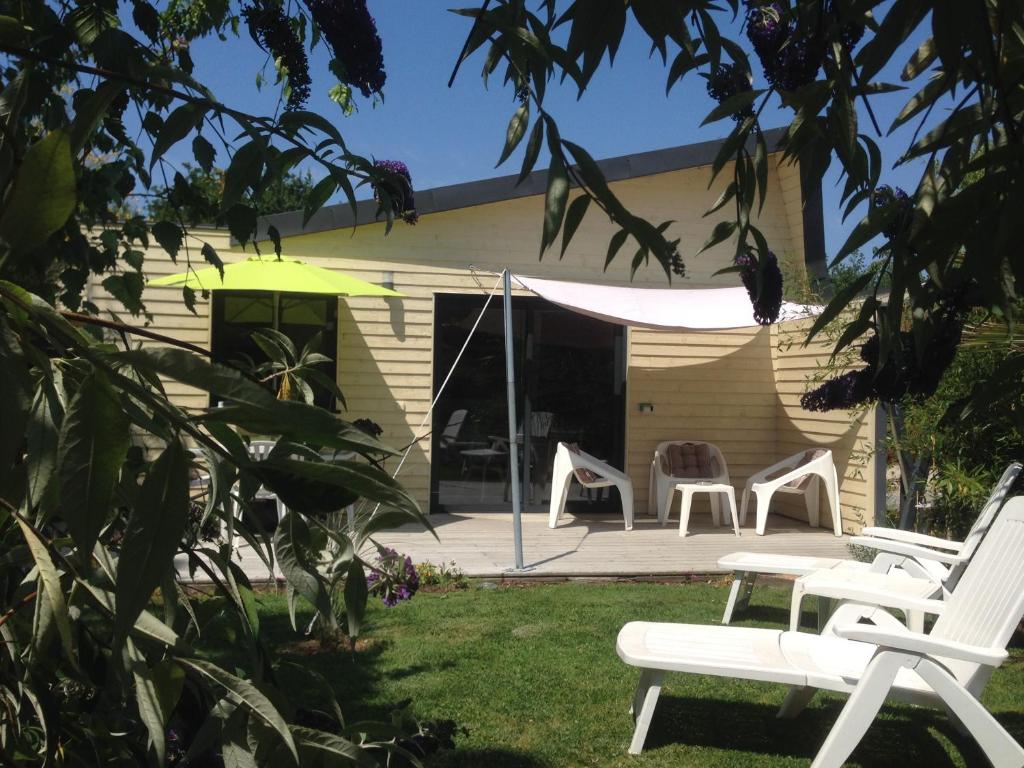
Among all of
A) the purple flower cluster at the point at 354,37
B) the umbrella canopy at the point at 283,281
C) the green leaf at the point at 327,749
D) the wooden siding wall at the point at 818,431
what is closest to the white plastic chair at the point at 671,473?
the wooden siding wall at the point at 818,431

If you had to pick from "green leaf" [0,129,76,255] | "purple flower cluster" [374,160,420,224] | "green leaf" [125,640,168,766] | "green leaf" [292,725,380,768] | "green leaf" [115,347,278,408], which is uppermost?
"purple flower cluster" [374,160,420,224]

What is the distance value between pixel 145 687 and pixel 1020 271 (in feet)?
3.97

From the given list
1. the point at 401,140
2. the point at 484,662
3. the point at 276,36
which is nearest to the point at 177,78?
the point at 276,36

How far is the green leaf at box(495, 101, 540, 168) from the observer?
3.52 ft

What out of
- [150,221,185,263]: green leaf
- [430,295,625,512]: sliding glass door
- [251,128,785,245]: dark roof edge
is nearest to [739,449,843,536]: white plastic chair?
[430,295,625,512]: sliding glass door

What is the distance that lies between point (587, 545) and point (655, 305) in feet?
7.63

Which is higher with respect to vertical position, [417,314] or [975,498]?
[417,314]

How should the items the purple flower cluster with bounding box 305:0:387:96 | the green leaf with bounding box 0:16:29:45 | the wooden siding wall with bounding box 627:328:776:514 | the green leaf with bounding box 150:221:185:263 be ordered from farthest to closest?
the wooden siding wall with bounding box 627:328:776:514, the green leaf with bounding box 150:221:185:263, the purple flower cluster with bounding box 305:0:387:96, the green leaf with bounding box 0:16:29:45

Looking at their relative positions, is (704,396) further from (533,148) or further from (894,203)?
(533,148)

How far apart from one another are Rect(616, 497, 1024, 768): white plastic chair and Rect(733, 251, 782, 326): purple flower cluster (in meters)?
1.92

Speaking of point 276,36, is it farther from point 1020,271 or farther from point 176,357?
point 176,357

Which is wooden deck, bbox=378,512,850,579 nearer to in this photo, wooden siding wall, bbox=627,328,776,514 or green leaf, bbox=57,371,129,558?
wooden siding wall, bbox=627,328,776,514

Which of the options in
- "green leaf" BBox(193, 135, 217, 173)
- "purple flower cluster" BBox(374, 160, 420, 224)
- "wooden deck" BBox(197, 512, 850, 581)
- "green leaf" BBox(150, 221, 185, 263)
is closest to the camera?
"purple flower cluster" BBox(374, 160, 420, 224)

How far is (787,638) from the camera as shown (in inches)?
157
